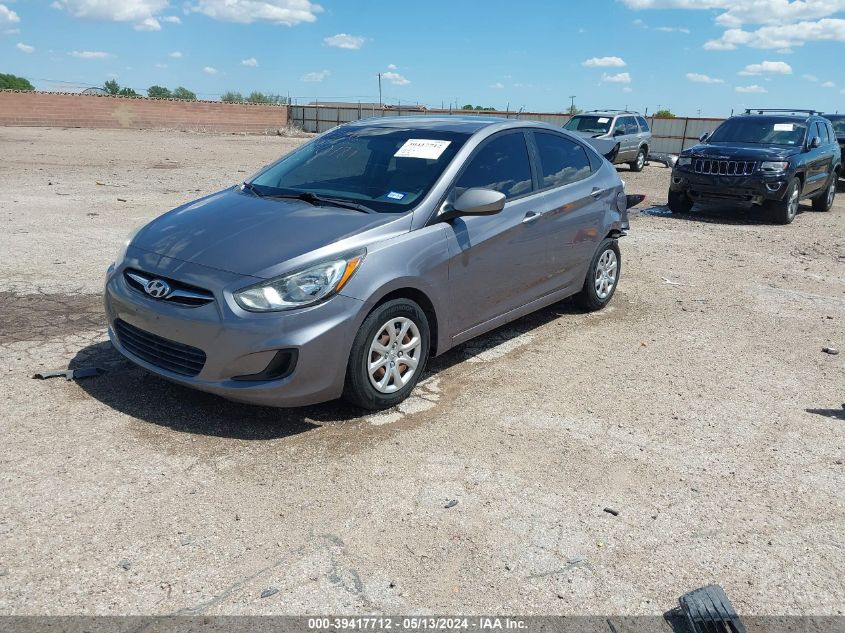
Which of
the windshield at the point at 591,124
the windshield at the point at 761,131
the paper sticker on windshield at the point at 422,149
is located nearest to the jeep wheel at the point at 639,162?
the windshield at the point at 591,124

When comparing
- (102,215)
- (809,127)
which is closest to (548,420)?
(102,215)

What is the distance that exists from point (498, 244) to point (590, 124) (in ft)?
61.0

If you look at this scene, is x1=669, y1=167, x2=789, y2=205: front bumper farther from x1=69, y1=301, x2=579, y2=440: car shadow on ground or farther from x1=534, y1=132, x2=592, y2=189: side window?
x1=69, y1=301, x2=579, y2=440: car shadow on ground

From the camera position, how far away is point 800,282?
8.37m

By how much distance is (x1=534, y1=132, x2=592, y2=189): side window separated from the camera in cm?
573

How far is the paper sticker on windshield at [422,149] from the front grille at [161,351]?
6.57 feet

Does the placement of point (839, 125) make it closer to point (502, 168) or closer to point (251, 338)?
point (502, 168)

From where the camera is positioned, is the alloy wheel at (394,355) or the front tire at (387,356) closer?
the front tire at (387,356)

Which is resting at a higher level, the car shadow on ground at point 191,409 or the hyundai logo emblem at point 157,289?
the hyundai logo emblem at point 157,289

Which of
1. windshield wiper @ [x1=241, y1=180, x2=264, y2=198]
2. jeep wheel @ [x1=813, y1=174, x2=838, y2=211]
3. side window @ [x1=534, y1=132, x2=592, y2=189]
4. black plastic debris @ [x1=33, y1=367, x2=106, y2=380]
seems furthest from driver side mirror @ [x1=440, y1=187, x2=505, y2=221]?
jeep wheel @ [x1=813, y1=174, x2=838, y2=211]

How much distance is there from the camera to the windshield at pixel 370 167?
15.6 feet

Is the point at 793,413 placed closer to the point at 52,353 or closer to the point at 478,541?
the point at 478,541

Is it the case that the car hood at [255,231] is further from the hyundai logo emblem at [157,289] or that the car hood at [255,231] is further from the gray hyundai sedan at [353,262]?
the hyundai logo emblem at [157,289]

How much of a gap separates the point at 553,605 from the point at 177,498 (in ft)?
5.87
